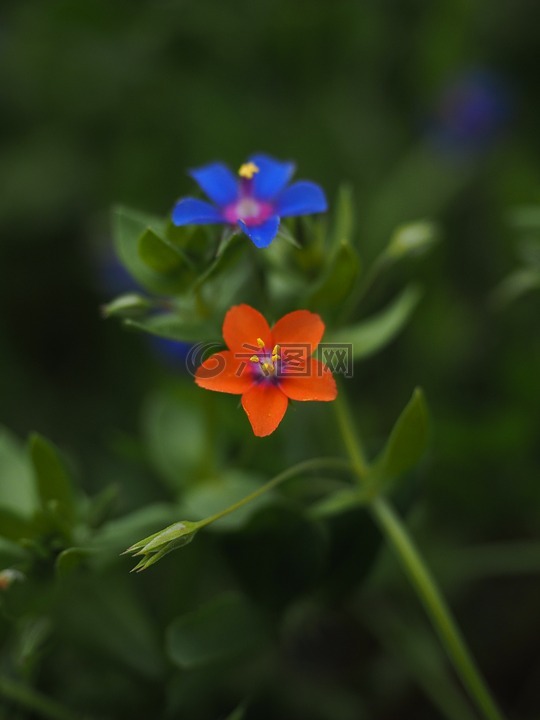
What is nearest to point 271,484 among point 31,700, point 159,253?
point 159,253

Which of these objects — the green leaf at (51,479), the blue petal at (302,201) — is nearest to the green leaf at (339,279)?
the blue petal at (302,201)

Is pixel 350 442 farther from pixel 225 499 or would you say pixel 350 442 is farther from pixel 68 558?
pixel 68 558

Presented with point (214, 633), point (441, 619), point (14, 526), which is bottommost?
point (441, 619)

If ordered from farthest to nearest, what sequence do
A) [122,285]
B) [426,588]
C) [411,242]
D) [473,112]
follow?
[473,112] → [122,285] → [411,242] → [426,588]

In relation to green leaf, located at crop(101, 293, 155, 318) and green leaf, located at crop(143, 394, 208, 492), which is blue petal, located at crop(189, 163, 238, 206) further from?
green leaf, located at crop(143, 394, 208, 492)

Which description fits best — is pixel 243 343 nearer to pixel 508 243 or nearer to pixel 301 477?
pixel 301 477

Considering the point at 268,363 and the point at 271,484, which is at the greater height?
the point at 268,363
